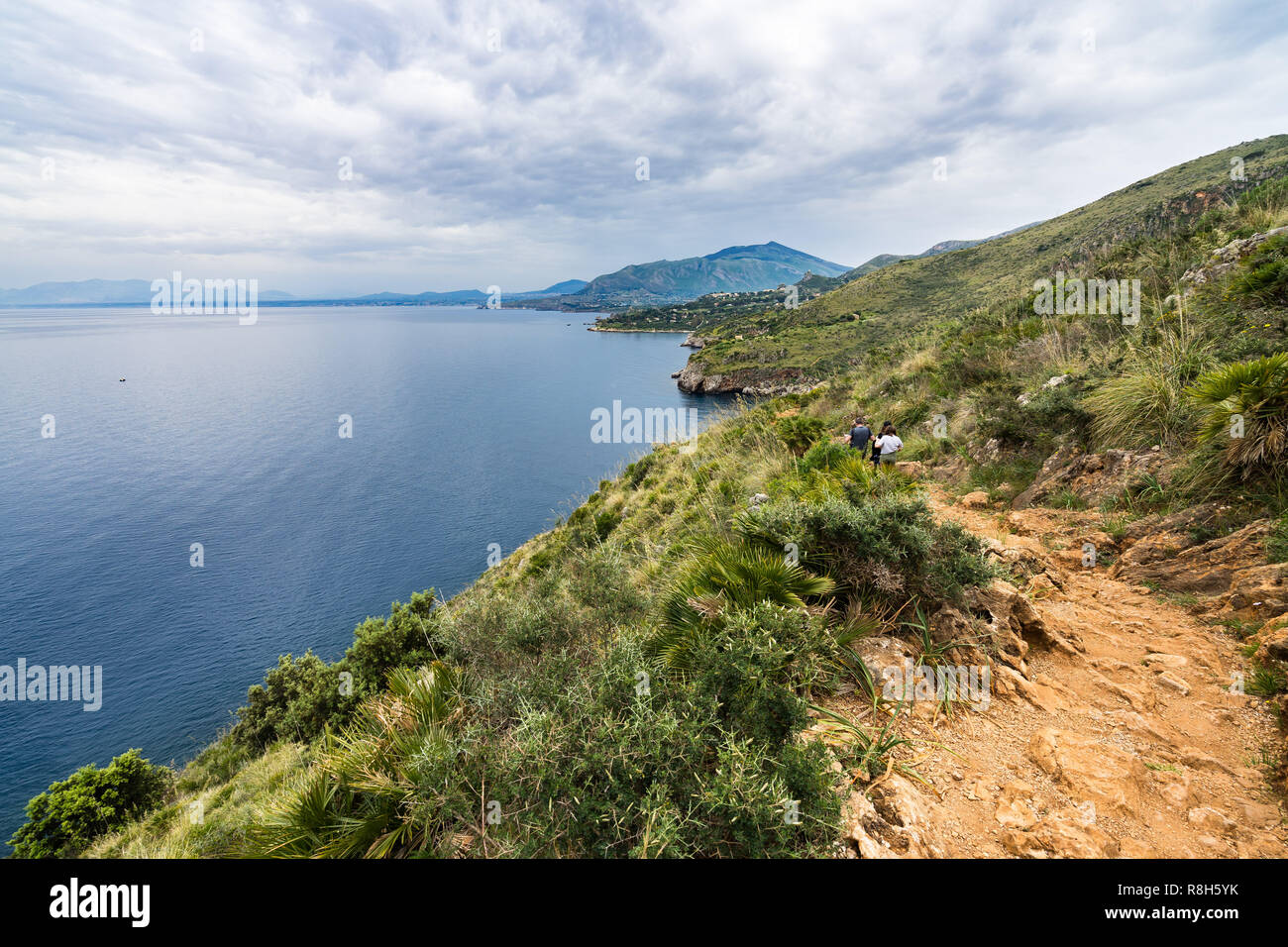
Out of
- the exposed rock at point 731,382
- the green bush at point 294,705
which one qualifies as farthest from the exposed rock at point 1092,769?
the exposed rock at point 731,382

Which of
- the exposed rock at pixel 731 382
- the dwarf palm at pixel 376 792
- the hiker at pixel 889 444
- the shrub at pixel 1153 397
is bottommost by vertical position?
the dwarf palm at pixel 376 792

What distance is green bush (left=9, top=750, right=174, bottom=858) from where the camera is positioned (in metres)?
14.8

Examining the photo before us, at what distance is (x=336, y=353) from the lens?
5571 inches

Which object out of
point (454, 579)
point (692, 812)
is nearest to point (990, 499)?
point (692, 812)

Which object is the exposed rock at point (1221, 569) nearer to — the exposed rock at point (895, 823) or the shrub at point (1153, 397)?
the shrub at point (1153, 397)

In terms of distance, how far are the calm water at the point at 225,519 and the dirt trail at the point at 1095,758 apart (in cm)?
2912

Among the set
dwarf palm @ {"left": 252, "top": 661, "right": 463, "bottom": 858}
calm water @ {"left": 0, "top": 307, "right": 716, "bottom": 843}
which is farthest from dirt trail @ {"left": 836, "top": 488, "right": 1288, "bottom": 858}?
calm water @ {"left": 0, "top": 307, "right": 716, "bottom": 843}

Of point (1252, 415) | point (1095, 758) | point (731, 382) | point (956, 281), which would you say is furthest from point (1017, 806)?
point (731, 382)

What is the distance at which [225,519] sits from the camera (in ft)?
128

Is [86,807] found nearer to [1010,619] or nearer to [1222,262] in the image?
[1010,619]

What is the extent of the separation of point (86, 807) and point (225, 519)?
29.4 m

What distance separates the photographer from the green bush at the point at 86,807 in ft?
48.5

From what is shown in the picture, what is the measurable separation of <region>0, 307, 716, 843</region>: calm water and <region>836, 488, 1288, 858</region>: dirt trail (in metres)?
29.1

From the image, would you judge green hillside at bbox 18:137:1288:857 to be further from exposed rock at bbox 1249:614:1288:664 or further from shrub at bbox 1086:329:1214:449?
exposed rock at bbox 1249:614:1288:664
